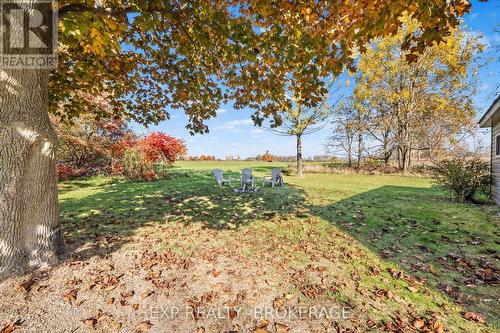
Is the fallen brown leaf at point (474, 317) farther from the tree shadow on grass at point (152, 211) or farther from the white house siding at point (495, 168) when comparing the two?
the white house siding at point (495, 168)

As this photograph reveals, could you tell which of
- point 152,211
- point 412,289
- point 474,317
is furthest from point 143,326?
point 152,211

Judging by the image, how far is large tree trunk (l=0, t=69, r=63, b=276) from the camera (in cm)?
341

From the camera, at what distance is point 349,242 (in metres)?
5.13

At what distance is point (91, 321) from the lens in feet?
8.94

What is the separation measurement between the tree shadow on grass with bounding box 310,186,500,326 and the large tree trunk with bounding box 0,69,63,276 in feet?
20.1

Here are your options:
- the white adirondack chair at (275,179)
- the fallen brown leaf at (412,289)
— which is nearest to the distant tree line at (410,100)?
the white adirondack chair at (275,179)

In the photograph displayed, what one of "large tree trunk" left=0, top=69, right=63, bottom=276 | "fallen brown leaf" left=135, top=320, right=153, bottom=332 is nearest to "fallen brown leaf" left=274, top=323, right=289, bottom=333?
"fallen brown leaf" left=135, top=320, right=153, bottom=332

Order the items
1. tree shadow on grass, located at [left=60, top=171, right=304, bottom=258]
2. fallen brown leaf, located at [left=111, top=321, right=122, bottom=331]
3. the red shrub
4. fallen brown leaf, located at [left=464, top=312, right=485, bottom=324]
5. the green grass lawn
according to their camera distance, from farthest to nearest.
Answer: the red shrub, tree shadow on grass, located at [left=60, top=171, right=304, bottom=258], the green grass lawn, fallen brown leaf, located at [left=464, top=312, right=485, bottom=324], fallen brown leaf, located at [left=111, top=321, right=122, bottom=331]

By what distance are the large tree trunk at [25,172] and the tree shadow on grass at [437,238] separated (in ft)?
20.1

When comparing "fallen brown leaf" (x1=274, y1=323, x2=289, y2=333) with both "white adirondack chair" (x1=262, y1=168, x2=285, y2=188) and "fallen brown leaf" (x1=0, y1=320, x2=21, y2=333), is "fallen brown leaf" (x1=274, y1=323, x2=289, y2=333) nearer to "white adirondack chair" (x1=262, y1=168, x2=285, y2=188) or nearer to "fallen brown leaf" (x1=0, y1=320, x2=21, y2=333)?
"fallen brown leaf" (x1=0, y1=320, x2=21, y2=333)

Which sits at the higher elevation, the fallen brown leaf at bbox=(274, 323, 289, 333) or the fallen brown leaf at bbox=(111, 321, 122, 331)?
the fallen brown leaf at bbox=(274, 323, 289, 333)

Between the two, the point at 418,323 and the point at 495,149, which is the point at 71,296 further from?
the point at 495,149

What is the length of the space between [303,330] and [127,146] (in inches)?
617

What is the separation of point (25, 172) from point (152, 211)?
4.05 metres
